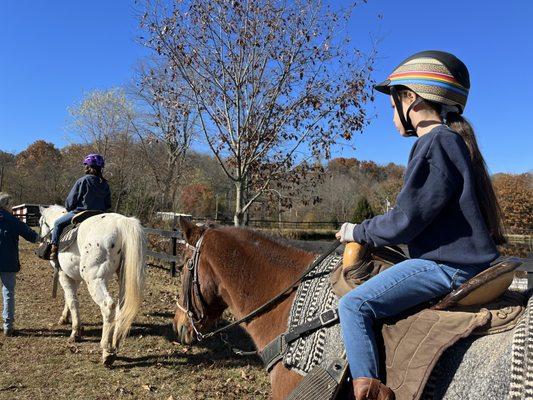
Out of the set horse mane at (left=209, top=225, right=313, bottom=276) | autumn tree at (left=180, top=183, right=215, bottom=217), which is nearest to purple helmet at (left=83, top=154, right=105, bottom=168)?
horse mane at (left=209, top=225, right=313, bottom=276)

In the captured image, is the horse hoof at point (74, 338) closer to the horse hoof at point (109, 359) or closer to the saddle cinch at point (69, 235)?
the horse hoof at point (109, 359)

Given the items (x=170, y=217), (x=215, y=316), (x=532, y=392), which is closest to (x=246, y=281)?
(x=215, y=316)

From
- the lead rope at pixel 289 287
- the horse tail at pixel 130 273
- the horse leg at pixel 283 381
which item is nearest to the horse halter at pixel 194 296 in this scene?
the lead rope at pixel 289 287

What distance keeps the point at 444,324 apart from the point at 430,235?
1.40 ft

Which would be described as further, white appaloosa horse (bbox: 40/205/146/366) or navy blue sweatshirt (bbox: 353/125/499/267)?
white appaloosa horse (bbox: 40/205/146/366)

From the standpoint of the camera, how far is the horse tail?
570 cm

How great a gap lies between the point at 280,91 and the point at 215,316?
554 centimetres

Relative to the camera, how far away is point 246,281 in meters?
2.77

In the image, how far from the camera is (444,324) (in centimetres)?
179

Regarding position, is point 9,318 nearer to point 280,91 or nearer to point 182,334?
point 182,334

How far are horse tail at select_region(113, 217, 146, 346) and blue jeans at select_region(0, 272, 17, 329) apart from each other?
212cm

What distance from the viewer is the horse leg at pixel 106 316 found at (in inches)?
220

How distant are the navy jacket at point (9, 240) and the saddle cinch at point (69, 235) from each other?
59cm

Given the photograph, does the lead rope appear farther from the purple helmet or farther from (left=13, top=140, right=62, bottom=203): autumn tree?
(left=13, top=140, right=62, bottom=203): autumn tree
